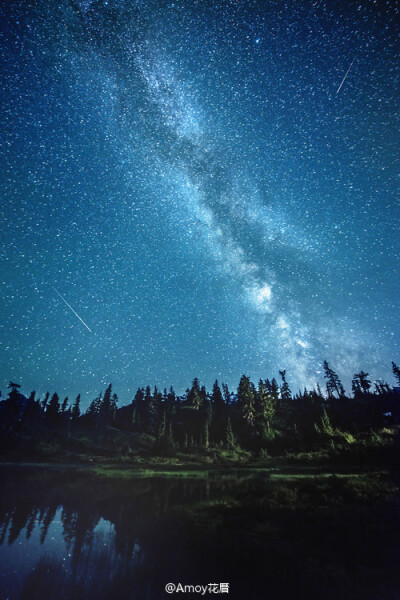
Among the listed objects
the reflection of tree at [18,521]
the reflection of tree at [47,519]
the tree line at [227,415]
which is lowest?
the reflection of tree at [47,519]

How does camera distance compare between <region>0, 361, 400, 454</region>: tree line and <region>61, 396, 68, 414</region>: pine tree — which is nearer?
<region>0, 361, 400, 454</region>: tree line

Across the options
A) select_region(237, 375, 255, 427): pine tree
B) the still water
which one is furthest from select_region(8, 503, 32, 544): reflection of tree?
select_region(237, 375, 255, 427): pine tree

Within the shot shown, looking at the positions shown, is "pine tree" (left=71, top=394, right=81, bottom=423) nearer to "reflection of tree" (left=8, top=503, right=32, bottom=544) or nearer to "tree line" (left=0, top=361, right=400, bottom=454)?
"tree line" (left=0, top=361, right=400, bottom=454)

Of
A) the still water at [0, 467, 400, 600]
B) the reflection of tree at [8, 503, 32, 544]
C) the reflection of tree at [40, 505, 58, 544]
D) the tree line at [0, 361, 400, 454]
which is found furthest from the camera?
the tree line at [0, 361, 400, 454]

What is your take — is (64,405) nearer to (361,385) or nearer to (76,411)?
(76,411)

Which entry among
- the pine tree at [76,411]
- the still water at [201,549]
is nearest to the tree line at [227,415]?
the pine tree at [76,411]

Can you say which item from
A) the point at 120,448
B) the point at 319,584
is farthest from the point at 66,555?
the point at 120,448

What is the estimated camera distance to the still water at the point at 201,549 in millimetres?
8844

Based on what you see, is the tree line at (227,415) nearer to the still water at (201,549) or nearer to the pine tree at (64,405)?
the pine tree at (64,405)

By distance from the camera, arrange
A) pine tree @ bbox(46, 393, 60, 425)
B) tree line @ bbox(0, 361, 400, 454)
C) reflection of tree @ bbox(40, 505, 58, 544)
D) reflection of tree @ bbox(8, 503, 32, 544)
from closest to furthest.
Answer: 1. reflection of tree @ bbox(8, 503, 32, 544)
2. reflection of tree @ bbox(40, 505, 58, 544)
3. tree line @ bbox(0, 361, 400, 454)
4. pine tree @ bbox(46, 393, 60, 425)

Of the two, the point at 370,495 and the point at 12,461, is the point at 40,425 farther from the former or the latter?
the point at 370,495

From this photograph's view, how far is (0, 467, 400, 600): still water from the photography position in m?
8.84

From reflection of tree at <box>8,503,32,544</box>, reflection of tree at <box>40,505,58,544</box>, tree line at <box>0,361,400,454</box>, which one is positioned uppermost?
tree line at <box>0,361,400,454</box>

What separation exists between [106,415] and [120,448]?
42.0 meters
